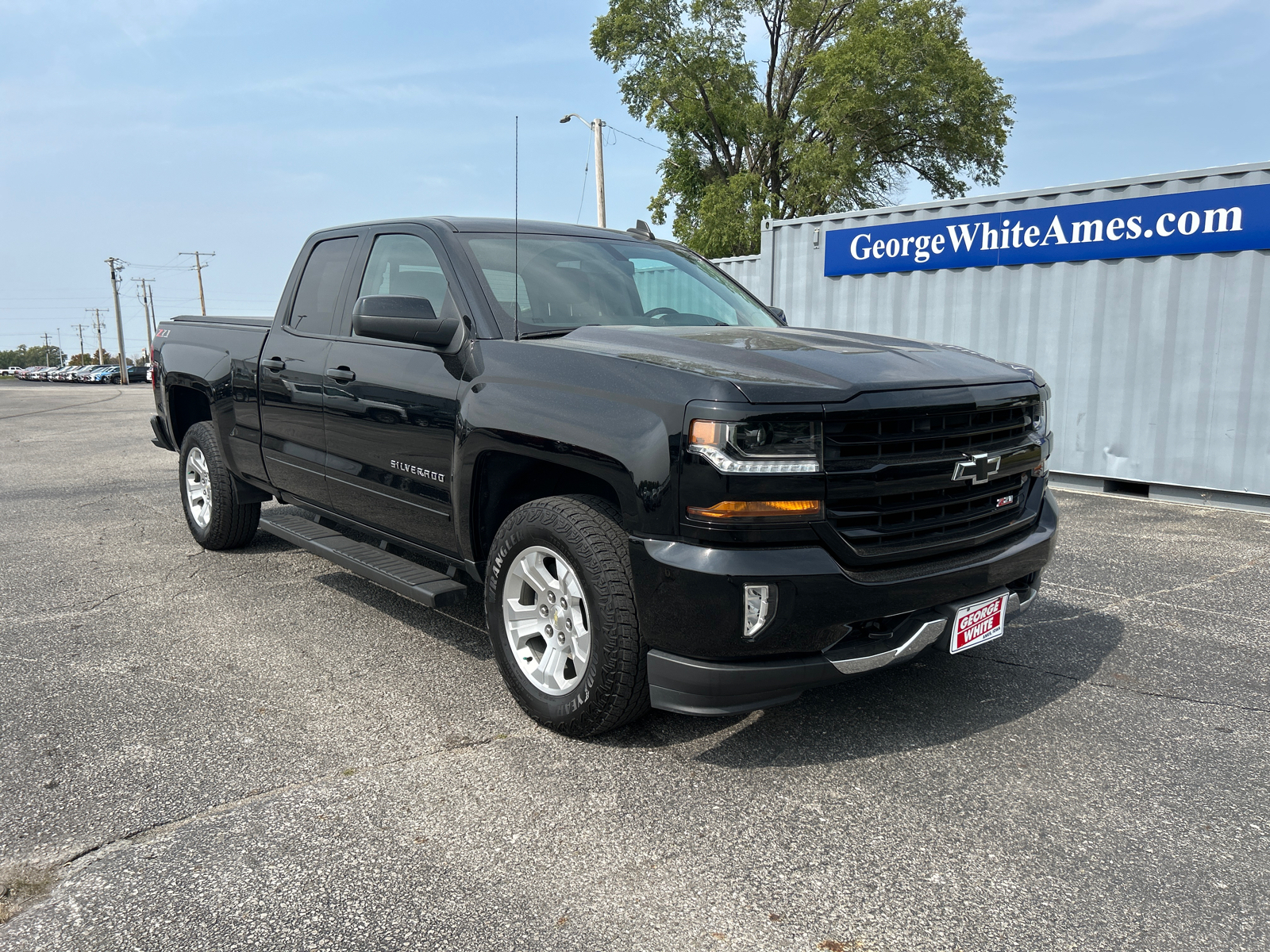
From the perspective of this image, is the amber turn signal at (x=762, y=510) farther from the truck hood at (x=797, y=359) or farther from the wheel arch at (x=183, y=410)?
the wheel arch at (x=183, y=410)

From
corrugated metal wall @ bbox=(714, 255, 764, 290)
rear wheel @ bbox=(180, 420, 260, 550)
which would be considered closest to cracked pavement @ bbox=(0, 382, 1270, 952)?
rear wheel @ bbox=(180, 420, 260, 550)

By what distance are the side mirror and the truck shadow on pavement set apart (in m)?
1.70

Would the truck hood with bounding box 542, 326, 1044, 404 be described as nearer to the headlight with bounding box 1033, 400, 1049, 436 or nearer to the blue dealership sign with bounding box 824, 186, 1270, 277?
the headlight with bounding box 1033, 400, 1049, 436

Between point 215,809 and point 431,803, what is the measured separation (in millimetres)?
657

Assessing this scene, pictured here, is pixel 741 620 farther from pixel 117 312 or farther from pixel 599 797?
pixel 117 312

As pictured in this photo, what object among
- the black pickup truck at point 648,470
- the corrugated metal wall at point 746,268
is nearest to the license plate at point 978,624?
the black pickup truck at point 648,470

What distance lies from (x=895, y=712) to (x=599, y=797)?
1284 millimetres

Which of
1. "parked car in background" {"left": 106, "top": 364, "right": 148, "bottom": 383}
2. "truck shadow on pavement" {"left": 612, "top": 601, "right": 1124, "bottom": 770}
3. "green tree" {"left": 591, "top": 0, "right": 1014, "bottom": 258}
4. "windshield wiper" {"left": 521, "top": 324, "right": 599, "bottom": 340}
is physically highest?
"green tree" {"left": 591, "top": 0, "right": 1014, "bottom": 258}

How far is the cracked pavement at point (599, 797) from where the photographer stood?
2.39 metres

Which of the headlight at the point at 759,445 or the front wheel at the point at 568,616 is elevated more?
the headlight at the point at 759,445

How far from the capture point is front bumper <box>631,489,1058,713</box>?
112 inches

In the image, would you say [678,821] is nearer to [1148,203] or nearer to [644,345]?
[644,345]

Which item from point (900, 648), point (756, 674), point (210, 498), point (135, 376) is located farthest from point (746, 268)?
point (135, 376)

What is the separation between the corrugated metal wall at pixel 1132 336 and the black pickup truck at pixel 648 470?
5.86m
